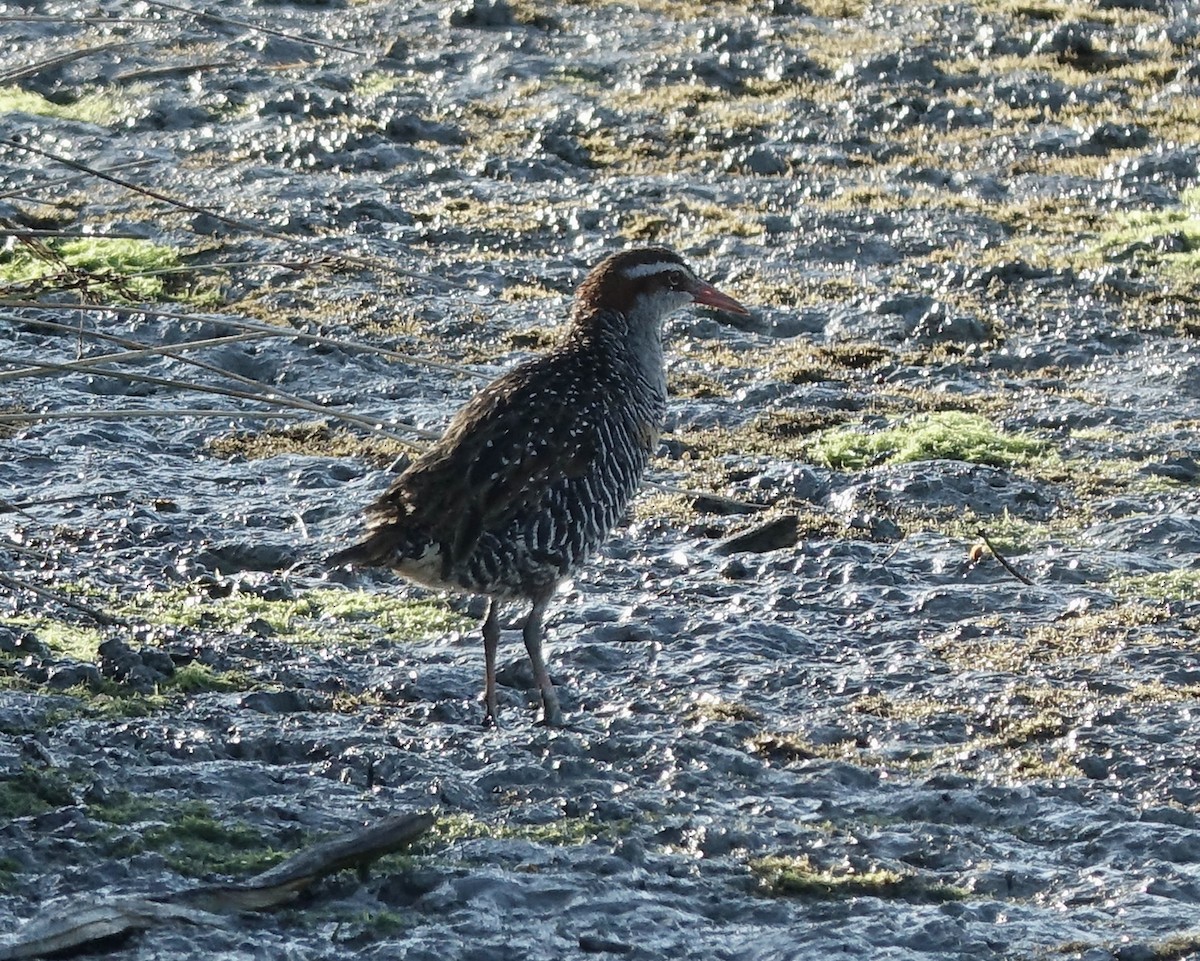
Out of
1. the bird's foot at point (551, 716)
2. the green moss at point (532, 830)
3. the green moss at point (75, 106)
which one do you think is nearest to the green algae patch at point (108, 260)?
the green moss at point (75, 106)

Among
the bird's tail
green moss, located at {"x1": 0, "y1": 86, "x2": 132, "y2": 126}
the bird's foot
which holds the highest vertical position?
green moss, located at {"x1": 0, "y1": 86, "x2": 132, "y2": 126}

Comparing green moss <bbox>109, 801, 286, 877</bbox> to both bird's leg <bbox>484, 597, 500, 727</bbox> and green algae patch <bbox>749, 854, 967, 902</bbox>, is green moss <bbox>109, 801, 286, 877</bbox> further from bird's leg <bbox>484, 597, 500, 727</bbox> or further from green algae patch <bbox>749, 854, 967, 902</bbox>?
green algae patch <bbox>749, 854, 967, 902</bbox>

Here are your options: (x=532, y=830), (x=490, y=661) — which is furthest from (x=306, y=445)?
(x=532, y=830)

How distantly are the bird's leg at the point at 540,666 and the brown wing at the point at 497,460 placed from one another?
344 millimetres

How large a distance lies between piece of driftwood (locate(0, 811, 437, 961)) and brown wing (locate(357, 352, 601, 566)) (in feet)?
3.24

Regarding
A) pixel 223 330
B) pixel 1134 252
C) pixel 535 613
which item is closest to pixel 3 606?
pixel 535 613

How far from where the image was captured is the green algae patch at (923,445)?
25.1 feet

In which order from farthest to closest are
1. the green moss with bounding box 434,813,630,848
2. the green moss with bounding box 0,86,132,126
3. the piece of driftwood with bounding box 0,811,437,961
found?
1. the green moss with bounding box 0,86,132,126
2. the green moss with bounding box 434,813,630,848
3. the piece of driftwood with bounding box 0,811,437,961

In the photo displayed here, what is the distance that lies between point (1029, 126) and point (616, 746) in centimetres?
650

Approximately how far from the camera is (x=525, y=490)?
18.7 ft

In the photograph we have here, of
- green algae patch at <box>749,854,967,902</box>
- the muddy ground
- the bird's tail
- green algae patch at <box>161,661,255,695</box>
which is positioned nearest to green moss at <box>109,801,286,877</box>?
the muddy ground

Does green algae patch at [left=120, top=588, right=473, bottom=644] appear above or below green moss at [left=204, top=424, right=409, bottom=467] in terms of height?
below

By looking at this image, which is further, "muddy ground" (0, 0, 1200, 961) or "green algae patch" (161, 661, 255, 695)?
"green algae patch" (161, 661, 255, 695)

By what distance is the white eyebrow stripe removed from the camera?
21.7ft
